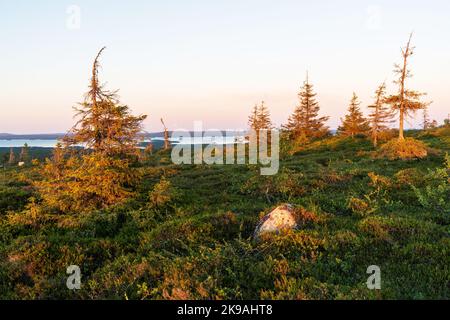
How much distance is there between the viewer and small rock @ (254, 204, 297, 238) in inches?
322

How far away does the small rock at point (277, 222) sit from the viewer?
819 cm

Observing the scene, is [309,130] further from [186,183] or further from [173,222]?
[173,222]

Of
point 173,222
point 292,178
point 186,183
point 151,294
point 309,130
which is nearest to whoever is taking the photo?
point 151,294

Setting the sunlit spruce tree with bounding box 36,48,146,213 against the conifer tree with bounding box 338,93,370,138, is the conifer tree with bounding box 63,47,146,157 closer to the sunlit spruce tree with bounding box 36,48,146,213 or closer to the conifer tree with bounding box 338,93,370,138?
the sunlit spruce tree with bounding box 36,48,146,213

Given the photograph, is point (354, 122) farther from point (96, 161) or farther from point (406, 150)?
point (96, 161)

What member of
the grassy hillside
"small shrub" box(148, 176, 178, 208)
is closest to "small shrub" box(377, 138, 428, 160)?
the grassy hillside

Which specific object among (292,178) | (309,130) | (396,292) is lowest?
(396,292)

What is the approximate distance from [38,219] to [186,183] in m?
9.73

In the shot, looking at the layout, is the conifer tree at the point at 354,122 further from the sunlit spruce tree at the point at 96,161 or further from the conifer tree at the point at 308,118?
the sunlit spruce tree at the point at 96,161

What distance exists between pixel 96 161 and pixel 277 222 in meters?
7.25

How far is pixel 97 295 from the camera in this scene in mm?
5684

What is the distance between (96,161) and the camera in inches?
463

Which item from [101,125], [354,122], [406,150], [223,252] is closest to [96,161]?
[101,125]
